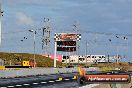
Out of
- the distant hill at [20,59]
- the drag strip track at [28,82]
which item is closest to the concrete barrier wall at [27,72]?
the drag strip track at [28,82]

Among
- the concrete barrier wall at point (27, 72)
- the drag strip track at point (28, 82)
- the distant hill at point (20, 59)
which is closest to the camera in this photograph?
the drag strip track at point (28, 82)

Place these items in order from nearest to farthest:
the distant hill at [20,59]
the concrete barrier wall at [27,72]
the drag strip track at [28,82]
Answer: the drag strip track at [28,82] → the concrete barrier wall at [27,72] → the distant hill at [20,59]

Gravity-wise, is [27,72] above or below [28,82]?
above

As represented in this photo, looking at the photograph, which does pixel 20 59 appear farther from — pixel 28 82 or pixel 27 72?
pixel 28 82

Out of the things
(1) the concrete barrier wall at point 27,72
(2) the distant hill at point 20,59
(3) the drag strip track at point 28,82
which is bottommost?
(3) the drag strip track at point 28,82

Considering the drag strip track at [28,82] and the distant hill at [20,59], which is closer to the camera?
the drag strip track at [28,82]

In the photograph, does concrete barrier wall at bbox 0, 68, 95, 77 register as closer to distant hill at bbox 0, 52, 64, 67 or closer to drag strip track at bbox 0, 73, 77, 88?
drag strip track at bbox 0, 73, 77, 88

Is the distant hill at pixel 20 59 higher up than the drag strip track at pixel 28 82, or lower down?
higher up

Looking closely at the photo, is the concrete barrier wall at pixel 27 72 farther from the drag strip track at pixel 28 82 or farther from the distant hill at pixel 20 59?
the distant hill at pixel 20 59

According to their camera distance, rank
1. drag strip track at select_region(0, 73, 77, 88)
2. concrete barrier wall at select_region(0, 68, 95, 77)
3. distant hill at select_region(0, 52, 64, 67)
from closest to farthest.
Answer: drag strip track at select_region(0, 73, 77, 88) → concrete barrier wall at select_region(0, 68, 95, 77) → distant hill at select_region(0, 52, 64, 67)

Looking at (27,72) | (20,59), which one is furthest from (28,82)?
(20,59)

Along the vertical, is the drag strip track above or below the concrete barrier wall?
below

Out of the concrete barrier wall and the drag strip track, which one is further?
the concrete barrier wall

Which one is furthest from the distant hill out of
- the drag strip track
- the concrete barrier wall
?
the drag strip track
